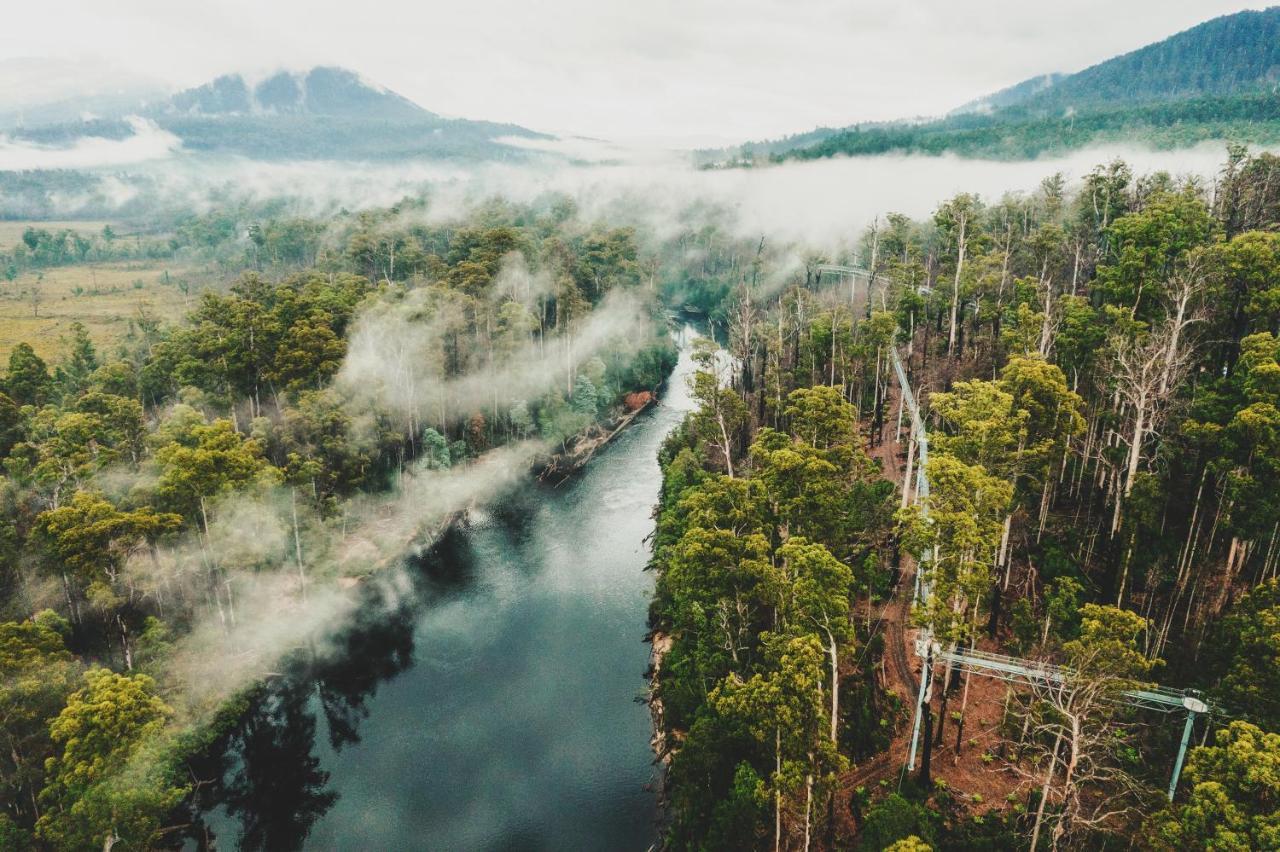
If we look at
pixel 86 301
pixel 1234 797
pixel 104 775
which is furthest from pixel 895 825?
pixel 86 301

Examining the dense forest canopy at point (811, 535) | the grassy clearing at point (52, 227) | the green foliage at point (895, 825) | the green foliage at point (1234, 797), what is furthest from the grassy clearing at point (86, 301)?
the green foliage at point (1234, 797)

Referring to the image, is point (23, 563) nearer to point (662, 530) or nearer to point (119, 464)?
point (119, 464)

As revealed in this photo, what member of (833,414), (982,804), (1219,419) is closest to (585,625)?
(833,414)

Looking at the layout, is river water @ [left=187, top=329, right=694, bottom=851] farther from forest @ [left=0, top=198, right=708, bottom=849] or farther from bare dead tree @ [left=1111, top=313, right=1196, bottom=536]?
bare dead tree @ [left=1111, top=313, right=1196, bottom=536]

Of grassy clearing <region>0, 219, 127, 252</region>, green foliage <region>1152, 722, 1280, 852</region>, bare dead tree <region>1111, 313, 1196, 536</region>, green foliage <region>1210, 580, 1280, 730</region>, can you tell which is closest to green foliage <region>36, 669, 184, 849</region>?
green foliage <region>1152, 722, 1280, 852</region>

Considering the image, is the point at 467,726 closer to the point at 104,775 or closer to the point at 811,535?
the point at 104,775

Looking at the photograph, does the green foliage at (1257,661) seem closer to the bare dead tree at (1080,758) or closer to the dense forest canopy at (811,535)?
the dense forest canopy at (811,535)
